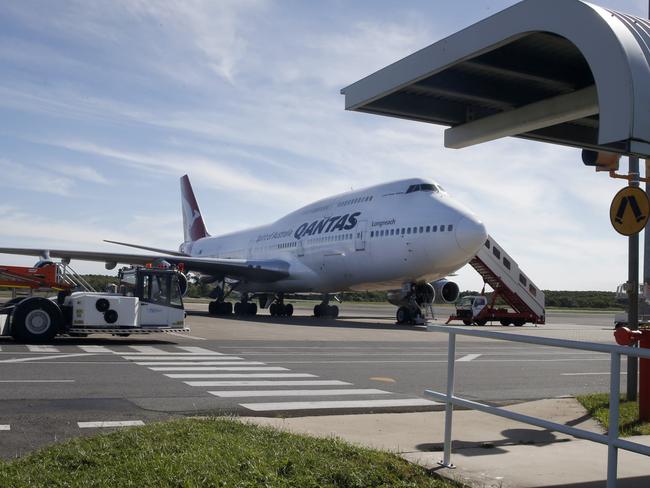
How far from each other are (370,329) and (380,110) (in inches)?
775

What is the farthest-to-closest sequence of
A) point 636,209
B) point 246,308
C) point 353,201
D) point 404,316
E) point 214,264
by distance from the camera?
point 246,308 < point 214,264 < point 353,201 < point 404,316 < point 636,209

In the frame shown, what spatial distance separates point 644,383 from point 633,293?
66.2 inches

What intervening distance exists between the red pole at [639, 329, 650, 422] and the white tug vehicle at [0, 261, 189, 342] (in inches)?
466

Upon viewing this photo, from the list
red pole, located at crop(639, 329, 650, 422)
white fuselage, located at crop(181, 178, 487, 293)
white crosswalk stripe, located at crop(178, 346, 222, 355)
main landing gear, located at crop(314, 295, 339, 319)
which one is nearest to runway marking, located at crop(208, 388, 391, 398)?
red pole, located at crop(639, 329, 650, 422)

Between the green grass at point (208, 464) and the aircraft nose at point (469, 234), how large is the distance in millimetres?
20323

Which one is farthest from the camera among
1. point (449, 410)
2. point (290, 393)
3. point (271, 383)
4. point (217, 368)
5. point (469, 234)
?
point (469, 234)

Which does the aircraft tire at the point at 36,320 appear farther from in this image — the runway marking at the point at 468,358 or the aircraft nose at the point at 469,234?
the aircraft nose at the point at 469,234

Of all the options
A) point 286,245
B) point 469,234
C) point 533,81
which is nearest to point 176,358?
point 533,81

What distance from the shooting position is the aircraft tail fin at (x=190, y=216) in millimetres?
53344

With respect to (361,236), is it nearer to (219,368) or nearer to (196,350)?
(196,350)

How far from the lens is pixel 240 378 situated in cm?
1188

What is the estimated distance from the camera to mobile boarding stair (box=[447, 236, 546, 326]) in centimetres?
3519

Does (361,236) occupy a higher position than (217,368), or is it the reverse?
(361,236)

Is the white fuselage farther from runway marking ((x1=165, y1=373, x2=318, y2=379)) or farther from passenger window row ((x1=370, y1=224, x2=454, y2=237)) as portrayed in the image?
runway marking ((x1=165, y1=373, x2=318, y2=379))
